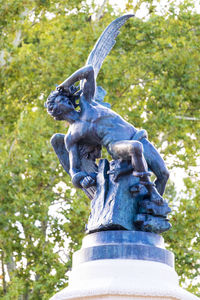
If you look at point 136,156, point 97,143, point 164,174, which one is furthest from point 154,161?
point 97,143

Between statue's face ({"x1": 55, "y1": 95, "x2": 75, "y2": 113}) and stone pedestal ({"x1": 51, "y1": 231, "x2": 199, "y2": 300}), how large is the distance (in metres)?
1.13

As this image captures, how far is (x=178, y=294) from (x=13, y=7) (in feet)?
29.1

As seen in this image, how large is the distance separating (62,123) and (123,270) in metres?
8.12

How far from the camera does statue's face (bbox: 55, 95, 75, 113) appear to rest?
5.42 meters

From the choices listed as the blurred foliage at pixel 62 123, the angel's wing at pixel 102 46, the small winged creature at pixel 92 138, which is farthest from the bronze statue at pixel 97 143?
the blurred foliage at pixel 62 123

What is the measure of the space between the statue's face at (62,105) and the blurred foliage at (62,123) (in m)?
5.85

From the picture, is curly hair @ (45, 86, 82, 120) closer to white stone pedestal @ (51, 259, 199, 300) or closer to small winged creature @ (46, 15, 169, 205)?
small winged creature @ (46, 15, 169, 205)

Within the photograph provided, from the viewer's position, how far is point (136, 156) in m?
4.93

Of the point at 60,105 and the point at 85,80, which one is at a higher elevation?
the point at 85,80

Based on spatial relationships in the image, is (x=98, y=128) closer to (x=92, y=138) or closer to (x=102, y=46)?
(x=92, y=138)


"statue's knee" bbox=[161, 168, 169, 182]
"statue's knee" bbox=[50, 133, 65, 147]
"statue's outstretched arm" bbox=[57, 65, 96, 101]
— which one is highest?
"statue's outstretched arm" bbox=[57, 65, 96, 101]

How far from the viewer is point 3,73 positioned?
12688mm

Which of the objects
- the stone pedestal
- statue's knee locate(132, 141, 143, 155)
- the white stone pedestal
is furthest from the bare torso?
the white stone pedestal

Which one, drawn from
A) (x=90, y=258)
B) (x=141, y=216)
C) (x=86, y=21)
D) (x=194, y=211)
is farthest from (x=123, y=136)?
(x=86, y=21)
